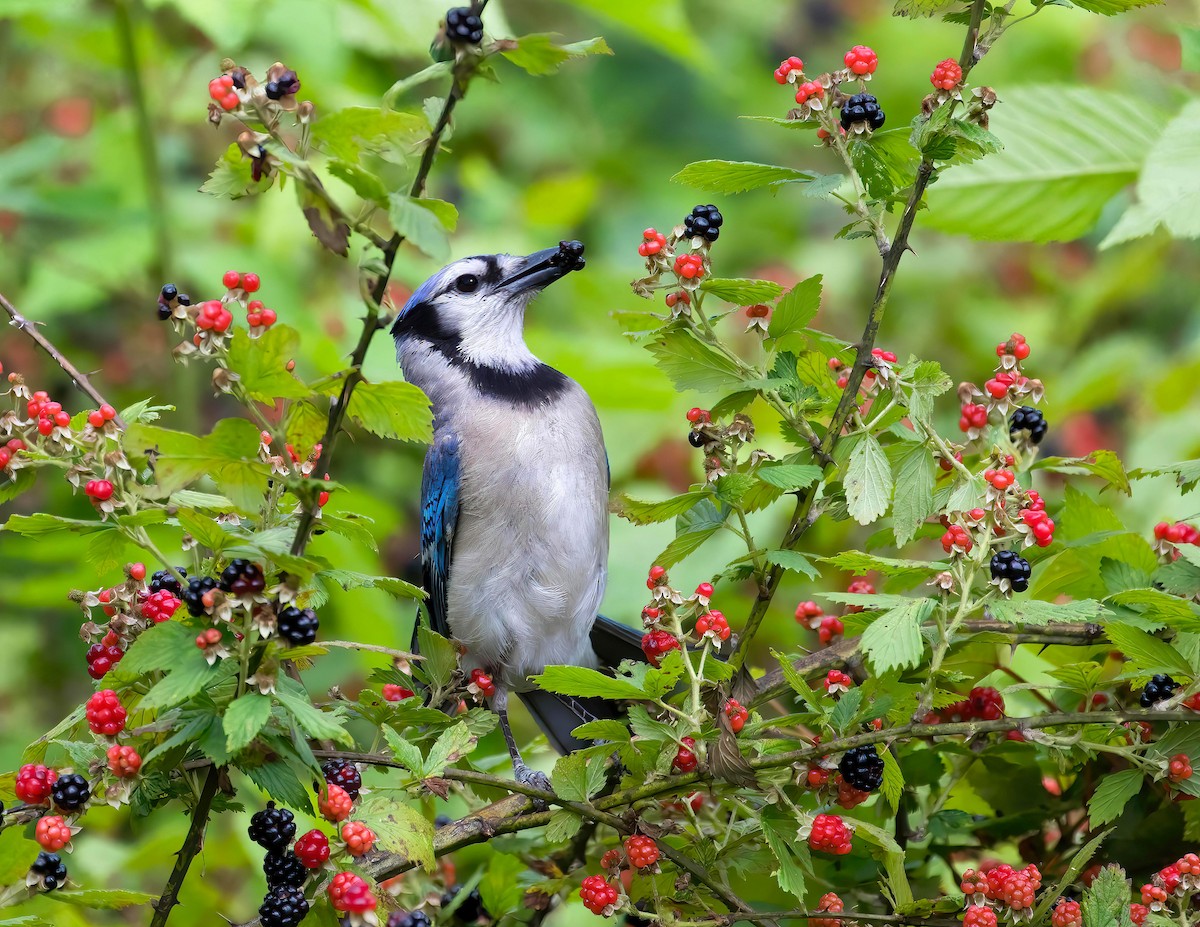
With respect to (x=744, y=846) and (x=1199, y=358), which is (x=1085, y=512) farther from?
(x=1199, y=358)

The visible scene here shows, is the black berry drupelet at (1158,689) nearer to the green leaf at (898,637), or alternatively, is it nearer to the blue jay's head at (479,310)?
the green leaf at (898,637)

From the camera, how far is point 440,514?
370cm

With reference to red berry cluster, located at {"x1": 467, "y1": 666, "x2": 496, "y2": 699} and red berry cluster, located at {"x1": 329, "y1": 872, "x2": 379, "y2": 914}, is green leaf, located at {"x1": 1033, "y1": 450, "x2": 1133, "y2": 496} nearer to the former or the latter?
red berry cluster, located at {"x1": 467, "y1": 666, "x2": 496, "y2": 699}

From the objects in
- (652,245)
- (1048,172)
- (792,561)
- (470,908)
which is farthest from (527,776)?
(1048,172)

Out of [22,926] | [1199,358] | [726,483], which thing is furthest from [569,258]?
[1199,358]

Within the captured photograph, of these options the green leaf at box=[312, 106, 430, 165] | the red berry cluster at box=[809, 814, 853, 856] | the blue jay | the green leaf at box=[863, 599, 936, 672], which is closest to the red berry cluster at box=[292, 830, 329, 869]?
the red berry cluster at box=[809, 814, 853, 856]

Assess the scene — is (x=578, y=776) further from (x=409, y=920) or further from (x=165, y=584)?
(x=165, y=584)

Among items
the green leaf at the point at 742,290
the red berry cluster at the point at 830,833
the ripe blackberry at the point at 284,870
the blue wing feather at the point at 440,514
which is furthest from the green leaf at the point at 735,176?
the blue wing feather at the point at 440,514

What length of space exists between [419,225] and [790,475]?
727 millimetres

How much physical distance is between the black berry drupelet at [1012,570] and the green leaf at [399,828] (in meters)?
0.93

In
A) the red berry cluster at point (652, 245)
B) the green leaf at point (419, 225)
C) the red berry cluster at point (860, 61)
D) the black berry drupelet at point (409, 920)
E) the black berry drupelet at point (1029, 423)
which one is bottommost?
the black berry drupelet at point (409, 920)

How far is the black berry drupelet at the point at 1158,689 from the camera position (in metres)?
2.13

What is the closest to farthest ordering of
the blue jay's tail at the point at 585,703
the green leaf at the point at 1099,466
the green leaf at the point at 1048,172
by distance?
the green leaf at the point at 1099,466 < the green leaf at the point at 1048,172 < the blue jay's tail at the point at 585,703

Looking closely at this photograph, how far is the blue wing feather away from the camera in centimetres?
367
